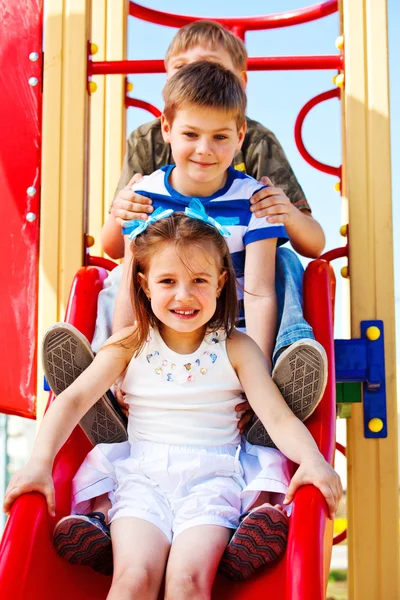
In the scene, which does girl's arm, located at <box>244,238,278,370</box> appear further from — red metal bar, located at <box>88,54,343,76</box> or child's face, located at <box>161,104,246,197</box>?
red metal bar, located at <box>88,54,343,76</box>

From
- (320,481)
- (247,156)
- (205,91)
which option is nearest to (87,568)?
(320,481)

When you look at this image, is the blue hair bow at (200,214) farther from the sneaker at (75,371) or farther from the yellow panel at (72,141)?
the yellow panel at (72,141)

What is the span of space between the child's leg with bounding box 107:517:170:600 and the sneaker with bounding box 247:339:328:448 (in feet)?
1.42

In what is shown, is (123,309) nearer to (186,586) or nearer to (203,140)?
(203,140)

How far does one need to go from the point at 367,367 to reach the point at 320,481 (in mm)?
770

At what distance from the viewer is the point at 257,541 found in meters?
1.56

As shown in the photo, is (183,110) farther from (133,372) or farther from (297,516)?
(297,516)

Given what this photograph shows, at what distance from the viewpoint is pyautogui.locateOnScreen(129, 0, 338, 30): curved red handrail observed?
3270mm

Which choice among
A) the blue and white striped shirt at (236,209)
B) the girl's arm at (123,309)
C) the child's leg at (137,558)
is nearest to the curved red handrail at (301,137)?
the blue and white striped shirt at (236,209)

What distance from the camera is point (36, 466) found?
1.63 metres

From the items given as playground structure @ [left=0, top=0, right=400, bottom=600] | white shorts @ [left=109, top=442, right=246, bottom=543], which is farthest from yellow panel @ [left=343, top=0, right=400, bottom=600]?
white shorts @ [left=109, top=442, right=246, bottom=543]

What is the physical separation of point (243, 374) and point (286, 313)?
0.25 m

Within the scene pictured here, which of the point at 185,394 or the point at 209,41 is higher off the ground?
the point at 209,41

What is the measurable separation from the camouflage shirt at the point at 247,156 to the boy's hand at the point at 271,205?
43cm
